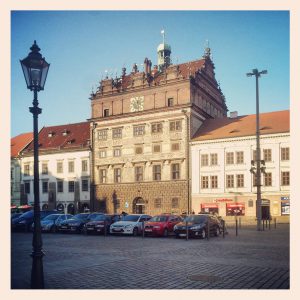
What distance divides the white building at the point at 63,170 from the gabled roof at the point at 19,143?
4.19 feet

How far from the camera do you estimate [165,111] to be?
156 feet

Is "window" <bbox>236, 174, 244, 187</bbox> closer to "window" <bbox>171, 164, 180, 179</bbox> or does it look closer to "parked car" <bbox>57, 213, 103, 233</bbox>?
"window" <bbox>171, 164, 180, 179</bbox>

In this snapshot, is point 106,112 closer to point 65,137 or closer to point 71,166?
point 71,166

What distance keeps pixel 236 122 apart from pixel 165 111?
8.68m

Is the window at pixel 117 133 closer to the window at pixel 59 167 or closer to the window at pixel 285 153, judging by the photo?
the window at pixel 59 167

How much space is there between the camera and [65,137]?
192 ft

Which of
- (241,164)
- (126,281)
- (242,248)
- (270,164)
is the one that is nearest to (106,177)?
(241,164)

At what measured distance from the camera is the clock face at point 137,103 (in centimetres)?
4931

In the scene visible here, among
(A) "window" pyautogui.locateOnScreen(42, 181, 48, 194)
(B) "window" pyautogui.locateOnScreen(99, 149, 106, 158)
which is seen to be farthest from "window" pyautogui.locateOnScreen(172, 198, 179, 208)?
(A) "window" pyautogui.locateOnScreen(42, 181, 48, 194)

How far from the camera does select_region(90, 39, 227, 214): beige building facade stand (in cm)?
4631

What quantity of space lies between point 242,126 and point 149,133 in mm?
11182

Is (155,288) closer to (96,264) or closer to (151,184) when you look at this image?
(96,264)

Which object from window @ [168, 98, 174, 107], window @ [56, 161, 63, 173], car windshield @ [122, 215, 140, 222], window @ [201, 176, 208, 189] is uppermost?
window @ [168, 98, 174, 107]

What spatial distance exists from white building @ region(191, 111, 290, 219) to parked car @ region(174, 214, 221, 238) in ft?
64.0
